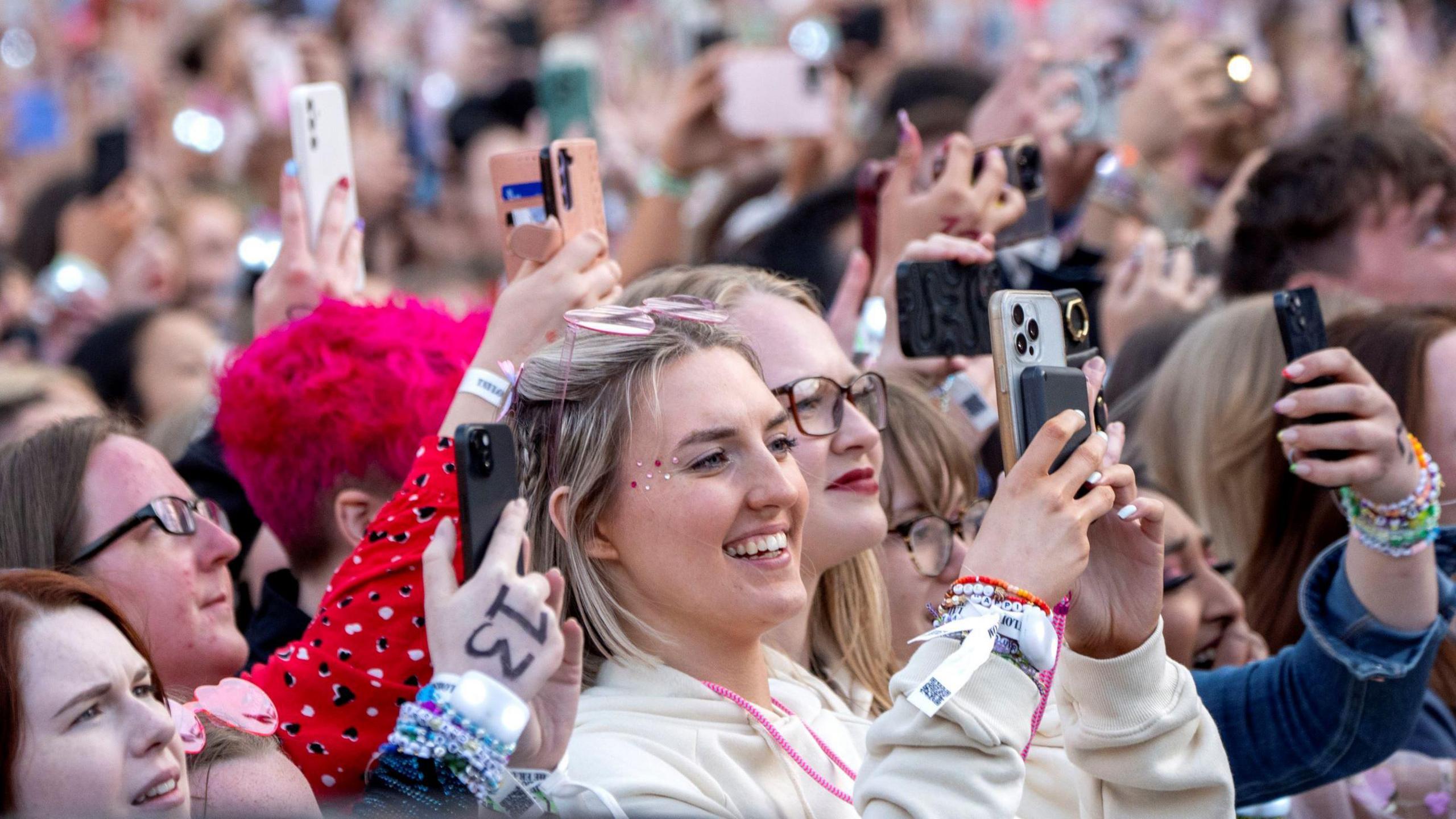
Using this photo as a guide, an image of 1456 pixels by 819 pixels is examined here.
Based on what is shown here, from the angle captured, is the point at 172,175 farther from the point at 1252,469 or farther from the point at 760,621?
the point at 760,621

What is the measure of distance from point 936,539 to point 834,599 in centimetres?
22

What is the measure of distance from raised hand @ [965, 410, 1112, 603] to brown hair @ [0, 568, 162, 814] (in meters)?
1.00

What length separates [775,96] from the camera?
4.88 m

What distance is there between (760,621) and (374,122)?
6076 millimetres

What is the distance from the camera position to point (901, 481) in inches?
111

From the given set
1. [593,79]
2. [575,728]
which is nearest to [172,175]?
[593,79]

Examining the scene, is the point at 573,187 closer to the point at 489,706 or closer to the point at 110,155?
the point at 489,706

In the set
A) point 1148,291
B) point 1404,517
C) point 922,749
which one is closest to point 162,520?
point 922,749

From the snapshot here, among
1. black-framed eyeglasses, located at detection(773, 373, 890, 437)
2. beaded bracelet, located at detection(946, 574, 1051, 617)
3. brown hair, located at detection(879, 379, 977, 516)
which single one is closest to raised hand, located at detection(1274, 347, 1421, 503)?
brown hair, located at detection(879, 379, 977, 516)

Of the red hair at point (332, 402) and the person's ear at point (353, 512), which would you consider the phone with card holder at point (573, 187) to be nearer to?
the red hair at point (332, 402)

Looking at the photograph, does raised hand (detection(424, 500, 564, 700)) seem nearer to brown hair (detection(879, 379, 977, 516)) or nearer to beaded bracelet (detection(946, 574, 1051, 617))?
beaded bracelet (detection(946, 574, 1051, 617))

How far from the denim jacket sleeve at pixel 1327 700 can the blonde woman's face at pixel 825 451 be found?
27.2 inches

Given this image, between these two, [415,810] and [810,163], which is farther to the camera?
[810,163]

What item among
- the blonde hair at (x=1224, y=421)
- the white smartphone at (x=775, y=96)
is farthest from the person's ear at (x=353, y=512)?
the white smartphone at (x=775, y=96)
